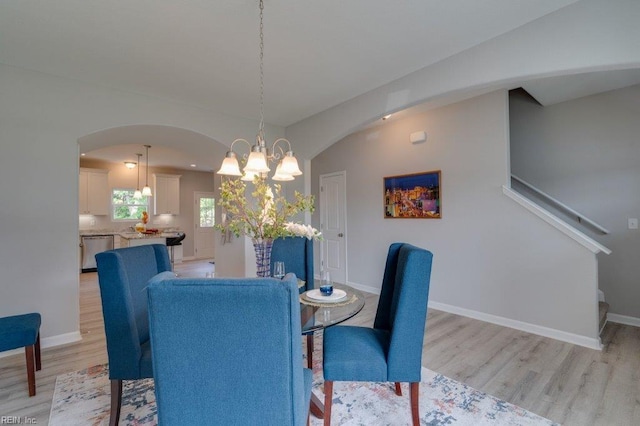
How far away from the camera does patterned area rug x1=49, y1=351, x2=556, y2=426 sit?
6.12ft

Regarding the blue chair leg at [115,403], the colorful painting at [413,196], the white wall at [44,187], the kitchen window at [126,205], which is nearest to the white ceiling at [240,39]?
the white wall at [44,187]

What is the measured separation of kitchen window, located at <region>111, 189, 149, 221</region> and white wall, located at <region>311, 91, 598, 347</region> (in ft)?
21.5

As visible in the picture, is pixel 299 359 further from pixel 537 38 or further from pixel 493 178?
pixel 493 178

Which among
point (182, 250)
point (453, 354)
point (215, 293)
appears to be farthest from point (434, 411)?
point (182, 250)

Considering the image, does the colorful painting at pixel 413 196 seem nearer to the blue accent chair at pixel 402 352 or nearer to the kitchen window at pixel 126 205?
the blue accent chair at pixel 402 352

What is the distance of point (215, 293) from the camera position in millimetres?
910

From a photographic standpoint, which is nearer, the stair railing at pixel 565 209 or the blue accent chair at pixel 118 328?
the blue accent chair at pixel 118 328

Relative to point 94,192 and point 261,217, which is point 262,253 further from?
point 94,192

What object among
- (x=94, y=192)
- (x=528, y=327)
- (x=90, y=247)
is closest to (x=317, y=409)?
(x=528, y=327)

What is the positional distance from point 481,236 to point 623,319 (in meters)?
1.84

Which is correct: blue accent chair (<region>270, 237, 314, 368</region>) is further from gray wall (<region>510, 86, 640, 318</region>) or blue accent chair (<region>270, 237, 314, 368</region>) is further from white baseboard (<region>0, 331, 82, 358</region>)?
gray wall (<region>510, 86, 640, 318</region>)

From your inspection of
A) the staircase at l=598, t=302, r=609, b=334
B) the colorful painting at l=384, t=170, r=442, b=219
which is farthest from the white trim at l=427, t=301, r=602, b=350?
the colorful painting at l=384, t=170, r=442, b=219

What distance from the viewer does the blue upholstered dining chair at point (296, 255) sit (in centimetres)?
272

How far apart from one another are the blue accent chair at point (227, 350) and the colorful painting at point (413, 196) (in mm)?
3540
